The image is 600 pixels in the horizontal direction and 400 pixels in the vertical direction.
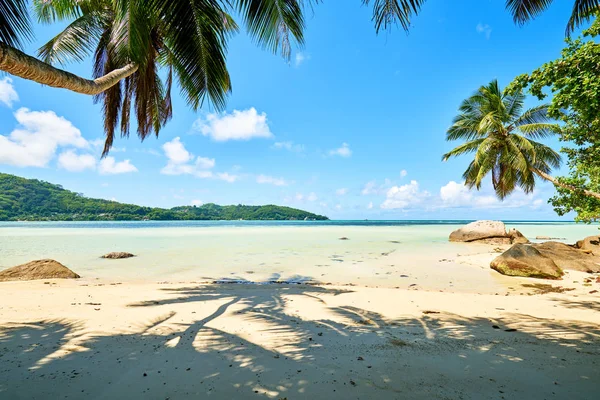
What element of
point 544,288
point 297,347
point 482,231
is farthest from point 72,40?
point 482,231

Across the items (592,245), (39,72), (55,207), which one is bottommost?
(592,245)

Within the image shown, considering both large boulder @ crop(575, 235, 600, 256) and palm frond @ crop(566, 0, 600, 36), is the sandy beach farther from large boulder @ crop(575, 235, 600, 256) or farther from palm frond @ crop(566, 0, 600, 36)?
large boulder @ crop(575, 235, 600, 256)

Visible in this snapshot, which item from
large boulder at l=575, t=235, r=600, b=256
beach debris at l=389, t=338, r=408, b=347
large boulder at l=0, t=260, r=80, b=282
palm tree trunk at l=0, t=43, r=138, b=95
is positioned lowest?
large boulder at l=0, t=260, r=80, b=282

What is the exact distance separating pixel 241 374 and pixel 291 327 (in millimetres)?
1573

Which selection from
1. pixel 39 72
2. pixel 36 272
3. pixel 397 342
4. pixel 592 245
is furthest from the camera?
pixel 592 245

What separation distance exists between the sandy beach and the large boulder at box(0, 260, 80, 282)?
123 inches

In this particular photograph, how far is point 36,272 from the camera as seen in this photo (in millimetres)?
8641

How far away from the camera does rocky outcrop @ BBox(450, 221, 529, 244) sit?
2242 centimetres

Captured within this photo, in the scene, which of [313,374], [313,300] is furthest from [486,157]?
[313,374]

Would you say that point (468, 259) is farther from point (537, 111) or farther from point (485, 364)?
point (485, 364)

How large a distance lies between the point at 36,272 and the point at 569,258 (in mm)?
19541

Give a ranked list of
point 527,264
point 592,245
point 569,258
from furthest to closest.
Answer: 1. point 592,245
2. point 569,258
3. point 527,264

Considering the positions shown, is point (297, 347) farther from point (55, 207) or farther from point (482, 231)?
point (55, 207)

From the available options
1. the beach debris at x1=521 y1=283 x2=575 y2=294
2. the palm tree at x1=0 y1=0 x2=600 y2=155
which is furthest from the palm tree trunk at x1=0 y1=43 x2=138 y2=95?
the beach debris at x1=521 y1=283 x2=575 y2=294
